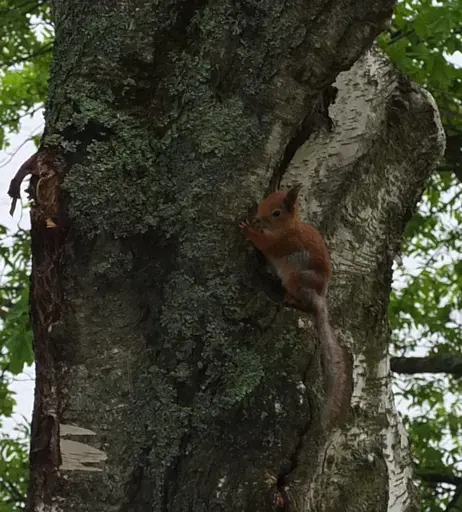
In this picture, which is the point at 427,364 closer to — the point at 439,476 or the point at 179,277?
the point at 439,476

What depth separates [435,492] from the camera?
3490 mm

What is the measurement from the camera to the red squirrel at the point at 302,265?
124 cm

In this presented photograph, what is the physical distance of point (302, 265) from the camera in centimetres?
131

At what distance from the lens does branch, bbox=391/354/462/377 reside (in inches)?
132

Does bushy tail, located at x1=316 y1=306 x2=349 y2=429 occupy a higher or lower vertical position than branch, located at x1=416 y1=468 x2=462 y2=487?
lower

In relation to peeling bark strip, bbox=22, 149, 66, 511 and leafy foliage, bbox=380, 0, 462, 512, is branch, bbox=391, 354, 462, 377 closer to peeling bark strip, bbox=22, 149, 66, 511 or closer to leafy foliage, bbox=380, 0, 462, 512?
leafy foliage, bbox=380, 0, 462, 512

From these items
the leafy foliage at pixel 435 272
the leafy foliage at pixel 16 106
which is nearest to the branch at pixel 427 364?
the leafy foliage at pixel 435 272

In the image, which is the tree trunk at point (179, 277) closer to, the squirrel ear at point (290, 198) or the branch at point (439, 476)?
the squirrel ear at point (290, 198)

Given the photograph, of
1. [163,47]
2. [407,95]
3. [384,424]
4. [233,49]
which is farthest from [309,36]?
[384,424]

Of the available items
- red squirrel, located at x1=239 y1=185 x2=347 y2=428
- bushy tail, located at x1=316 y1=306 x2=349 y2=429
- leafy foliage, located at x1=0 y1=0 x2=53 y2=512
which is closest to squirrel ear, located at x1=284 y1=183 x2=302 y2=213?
red squirrel, located at x1=239 y1=185 x2=347 y2=428

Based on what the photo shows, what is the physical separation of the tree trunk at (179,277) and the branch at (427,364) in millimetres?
2091

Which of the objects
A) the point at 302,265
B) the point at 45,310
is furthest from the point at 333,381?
the point at 45,310

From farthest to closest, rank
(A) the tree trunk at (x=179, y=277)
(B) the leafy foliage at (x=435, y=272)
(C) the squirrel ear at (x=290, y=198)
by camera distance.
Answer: (B) the leafy foliage at (x=435, y=272) → (C) the squirrel ear at (x=290, y=198) → (A) the tree trunk at (x=179, y=277)

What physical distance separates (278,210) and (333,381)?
0.29 metres
